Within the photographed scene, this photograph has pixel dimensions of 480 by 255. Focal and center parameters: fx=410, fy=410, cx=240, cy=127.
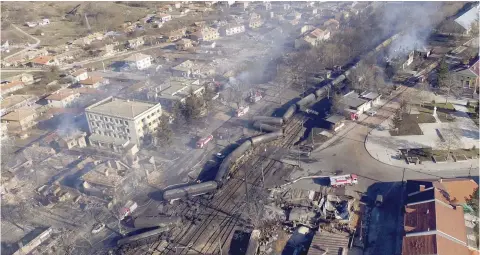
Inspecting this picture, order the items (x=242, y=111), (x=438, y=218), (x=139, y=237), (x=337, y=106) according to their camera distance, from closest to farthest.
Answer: (x=438, y=218), (x=139, y=237), (x=337, y=106), (x=242, y=111)

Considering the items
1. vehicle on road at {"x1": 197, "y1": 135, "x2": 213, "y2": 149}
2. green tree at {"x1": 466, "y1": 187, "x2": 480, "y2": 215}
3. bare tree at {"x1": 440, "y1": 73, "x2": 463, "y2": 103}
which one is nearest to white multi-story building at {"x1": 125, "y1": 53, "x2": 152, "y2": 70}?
vehicle on road at {"x1": 197, "y1": 135, "x2": 213, "y2": 149}

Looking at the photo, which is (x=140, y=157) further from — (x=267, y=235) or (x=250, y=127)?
(x=267, y=235)

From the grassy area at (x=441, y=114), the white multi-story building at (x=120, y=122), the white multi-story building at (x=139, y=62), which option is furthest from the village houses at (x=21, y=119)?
the grassy area at (x=441, y=114)

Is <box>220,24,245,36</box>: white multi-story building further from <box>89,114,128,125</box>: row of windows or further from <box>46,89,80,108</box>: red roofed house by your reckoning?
<box>89,114,128,125</box>: row of windows

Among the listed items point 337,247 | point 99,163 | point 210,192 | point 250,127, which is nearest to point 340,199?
point 337,247

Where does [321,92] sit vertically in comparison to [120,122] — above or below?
below

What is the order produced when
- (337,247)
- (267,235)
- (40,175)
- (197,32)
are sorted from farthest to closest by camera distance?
(197,32)
(40,175)
(267,235)
(337,247)

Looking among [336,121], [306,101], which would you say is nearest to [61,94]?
[306,101]

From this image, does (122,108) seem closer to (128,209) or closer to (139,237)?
(128,209)
